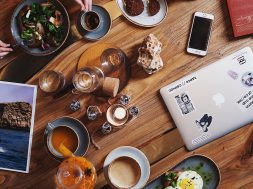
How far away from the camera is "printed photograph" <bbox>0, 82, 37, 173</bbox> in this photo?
2266 millimetres

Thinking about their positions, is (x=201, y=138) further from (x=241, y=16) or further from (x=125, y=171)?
(x=241, y=16)

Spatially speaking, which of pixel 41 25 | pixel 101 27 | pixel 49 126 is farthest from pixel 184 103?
pixel 41 25

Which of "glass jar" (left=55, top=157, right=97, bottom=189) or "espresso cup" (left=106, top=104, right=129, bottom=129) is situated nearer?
"glass jar" (left=55, top=157, right=97, bottom=189)

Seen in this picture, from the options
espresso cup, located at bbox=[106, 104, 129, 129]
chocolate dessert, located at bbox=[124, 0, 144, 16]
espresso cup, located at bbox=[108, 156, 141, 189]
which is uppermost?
chocolate dessert, located at bbox=[124, 0, 144, 16]

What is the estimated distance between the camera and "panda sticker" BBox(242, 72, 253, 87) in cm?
223

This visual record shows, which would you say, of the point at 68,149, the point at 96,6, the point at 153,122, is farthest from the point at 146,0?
the point at 68,149

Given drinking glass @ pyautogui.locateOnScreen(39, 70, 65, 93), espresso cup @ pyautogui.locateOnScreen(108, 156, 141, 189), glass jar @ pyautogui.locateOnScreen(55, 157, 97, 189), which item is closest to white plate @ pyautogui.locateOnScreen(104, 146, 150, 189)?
espresso cup @ pyautogui.locateOnScreen(108, 156, 141, 189)

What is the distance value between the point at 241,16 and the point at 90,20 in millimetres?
659

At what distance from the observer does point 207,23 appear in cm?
225

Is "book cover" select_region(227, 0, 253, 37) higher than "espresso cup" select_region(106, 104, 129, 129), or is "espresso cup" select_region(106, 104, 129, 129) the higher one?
"book cover" select_region(227, 0, 253, 37)

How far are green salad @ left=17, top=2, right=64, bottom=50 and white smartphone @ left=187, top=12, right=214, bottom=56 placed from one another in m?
0.57

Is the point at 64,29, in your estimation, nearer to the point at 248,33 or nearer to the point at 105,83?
the point at 105,83

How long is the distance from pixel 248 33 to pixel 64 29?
0.80 m

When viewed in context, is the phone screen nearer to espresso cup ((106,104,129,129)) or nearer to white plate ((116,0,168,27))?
white plate ((116,0,168,27))
